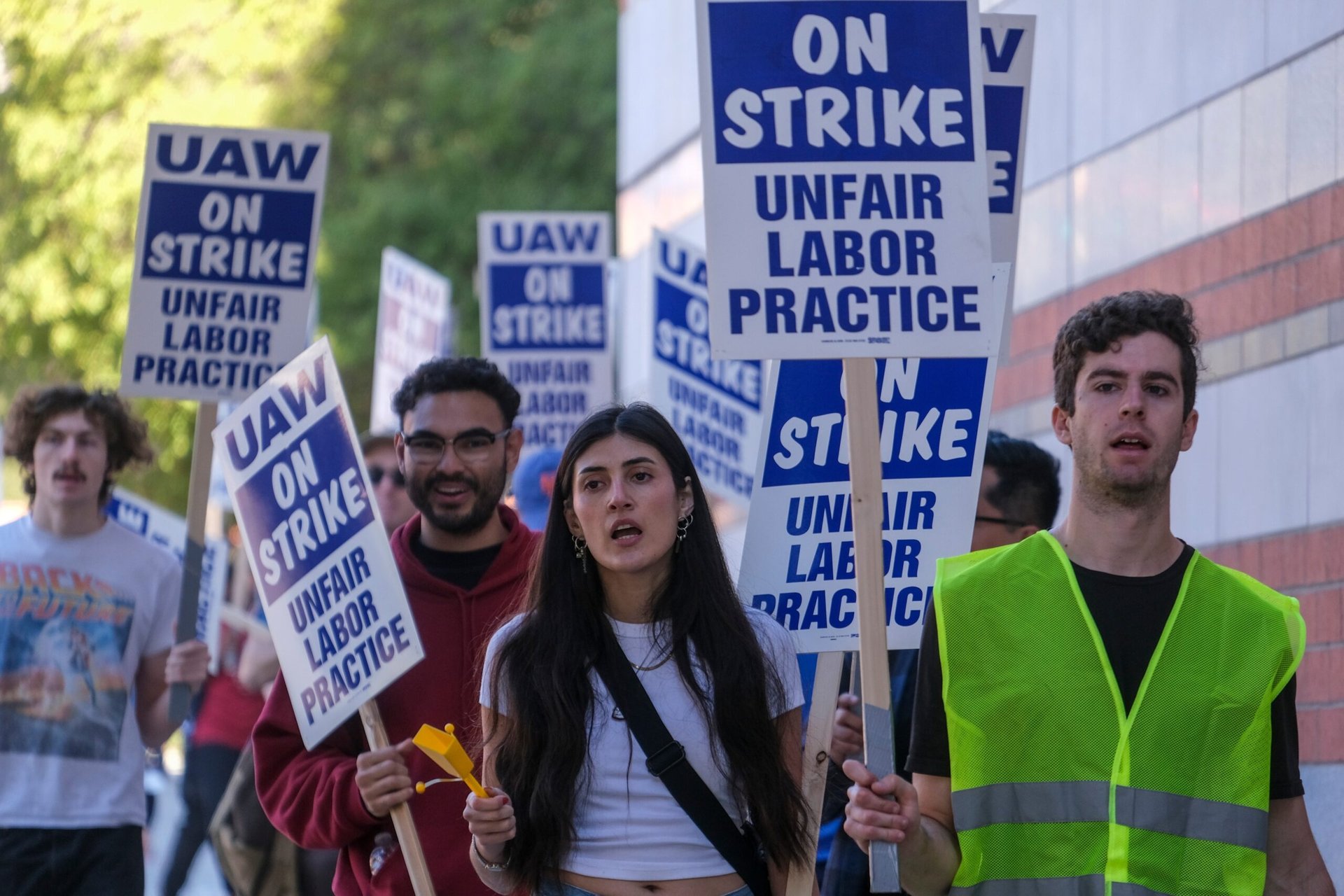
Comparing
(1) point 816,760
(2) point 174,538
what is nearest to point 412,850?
(1) point 816,760

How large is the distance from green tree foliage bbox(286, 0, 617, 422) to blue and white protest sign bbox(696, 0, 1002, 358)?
857 inches

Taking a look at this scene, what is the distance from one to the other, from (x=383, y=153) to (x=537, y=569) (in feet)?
77.5

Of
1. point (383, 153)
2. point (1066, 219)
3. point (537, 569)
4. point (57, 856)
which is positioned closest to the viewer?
point (537, 569)

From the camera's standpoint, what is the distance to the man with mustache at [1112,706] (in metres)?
4.01

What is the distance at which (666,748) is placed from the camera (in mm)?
4371

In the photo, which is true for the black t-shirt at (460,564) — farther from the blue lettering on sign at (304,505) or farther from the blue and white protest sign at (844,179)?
the blue and white protest sign at (844,179)

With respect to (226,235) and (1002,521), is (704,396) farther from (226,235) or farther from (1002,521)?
(1002,521)

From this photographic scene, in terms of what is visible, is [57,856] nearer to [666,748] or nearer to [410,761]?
[410,761]

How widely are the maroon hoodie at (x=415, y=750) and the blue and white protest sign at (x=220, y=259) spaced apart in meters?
1.63

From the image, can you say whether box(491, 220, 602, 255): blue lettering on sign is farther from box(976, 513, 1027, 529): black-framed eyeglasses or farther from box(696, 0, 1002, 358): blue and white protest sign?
box(696, 0, 1002, 358): blue and white protest sign

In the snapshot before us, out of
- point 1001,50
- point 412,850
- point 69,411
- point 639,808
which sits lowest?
point 412,850

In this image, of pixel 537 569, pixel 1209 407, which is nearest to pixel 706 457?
pixel 1209 407

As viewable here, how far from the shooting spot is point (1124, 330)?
4.25m

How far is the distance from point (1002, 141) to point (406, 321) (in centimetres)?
730
